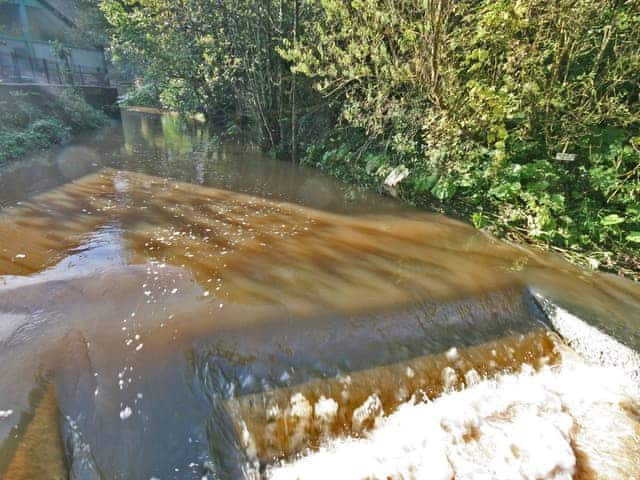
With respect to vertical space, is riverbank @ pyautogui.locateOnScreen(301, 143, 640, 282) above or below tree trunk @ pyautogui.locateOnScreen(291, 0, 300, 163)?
below

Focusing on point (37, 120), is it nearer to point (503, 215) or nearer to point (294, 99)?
point (294, 99)

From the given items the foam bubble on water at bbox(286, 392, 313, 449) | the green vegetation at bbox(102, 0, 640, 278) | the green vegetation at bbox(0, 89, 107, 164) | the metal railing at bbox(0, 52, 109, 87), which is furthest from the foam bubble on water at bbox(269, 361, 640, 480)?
the metal railing at bbox(0, 52, 109, 87)

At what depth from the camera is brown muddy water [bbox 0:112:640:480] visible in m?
2.24

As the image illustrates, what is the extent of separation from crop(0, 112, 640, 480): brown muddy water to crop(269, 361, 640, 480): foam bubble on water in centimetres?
1

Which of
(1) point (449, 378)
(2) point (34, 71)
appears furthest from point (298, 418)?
(2) point (34, 71)

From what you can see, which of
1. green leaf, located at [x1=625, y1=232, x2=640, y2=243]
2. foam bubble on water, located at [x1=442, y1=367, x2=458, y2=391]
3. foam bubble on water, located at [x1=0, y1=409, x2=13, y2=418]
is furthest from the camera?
green leaf, located at [x1=625, y1=232, x2=640, y2=243]

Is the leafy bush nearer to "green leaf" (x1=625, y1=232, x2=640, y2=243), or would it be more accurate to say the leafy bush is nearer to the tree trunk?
"green leaf" (x1=625, y1=232, x2=640, y2=243)

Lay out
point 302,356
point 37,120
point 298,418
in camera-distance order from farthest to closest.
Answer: point 37,120 < point 302,356 < point 298,418

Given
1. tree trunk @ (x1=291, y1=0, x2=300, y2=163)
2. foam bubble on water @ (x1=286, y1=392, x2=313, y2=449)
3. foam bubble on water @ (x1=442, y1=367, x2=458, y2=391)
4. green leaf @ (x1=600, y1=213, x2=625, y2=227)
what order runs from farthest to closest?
tree trunk @ (x1=291, y1=0, x2=300, y2=163)
green leaf @ (x1=600, y1=213, x2=625, y2=227)
foam bubble on water @ (x1=442, y1=367, x2=458, y2=391)
foam bubble on water @ (x1=286, y1=392, x2=313, y2=449)

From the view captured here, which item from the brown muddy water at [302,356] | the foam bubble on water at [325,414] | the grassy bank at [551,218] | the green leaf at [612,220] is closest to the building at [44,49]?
the brown muddy water at [302,356]

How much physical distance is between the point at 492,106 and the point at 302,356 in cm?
426

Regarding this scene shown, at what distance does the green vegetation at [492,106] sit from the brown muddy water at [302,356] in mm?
697

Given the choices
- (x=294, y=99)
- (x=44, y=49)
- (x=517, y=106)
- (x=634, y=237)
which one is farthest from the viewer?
(x=44, y=49)

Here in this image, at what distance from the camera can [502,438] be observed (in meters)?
2.51
